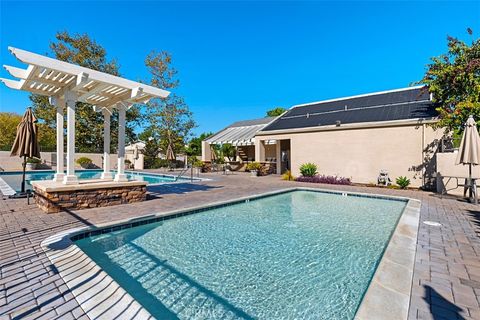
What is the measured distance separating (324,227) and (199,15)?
962 inches

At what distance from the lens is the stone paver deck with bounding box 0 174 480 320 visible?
3.34 m

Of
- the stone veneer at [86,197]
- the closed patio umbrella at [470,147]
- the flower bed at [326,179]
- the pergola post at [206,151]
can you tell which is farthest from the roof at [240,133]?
the closed patio umbrella at [470,147]

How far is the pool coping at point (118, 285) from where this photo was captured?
329 cm

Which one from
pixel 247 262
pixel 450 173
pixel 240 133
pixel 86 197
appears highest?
pixel 240 133

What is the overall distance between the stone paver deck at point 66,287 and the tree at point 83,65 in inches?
1106

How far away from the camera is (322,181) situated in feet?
65.0

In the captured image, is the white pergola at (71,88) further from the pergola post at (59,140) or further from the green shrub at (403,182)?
the green shrub at (403,182)

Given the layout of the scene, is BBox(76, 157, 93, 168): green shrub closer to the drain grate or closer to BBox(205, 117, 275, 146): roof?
BBox(205, 117, 275, 146): roof

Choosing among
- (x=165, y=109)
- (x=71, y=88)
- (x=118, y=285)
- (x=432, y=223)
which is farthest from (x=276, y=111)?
(x=118, y=285)

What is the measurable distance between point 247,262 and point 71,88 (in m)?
10.2

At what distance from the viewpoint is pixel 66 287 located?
3.88 m

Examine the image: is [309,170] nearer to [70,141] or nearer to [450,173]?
[450,173]

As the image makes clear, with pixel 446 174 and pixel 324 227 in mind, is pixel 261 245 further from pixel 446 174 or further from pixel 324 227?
pixel 446 174

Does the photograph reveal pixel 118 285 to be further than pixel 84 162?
No
